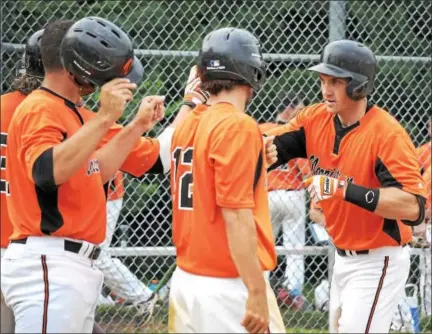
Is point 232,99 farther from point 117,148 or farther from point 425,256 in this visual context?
point 425,256

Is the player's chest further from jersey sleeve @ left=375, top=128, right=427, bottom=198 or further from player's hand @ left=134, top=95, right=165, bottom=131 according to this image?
player's hand @ left=134, top=95, right=165, bottom=131

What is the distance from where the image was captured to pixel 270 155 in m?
4.79

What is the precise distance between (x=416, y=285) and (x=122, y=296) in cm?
221

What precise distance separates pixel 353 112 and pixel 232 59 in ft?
5.04

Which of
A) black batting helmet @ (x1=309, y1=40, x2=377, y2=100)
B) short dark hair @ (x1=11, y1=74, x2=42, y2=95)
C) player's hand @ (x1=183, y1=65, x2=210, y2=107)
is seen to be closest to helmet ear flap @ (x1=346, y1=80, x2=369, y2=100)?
black batting helmet @ (x1=309, y1=40, x2=377, y2=100)

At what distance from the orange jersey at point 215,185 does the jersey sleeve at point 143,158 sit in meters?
0.60

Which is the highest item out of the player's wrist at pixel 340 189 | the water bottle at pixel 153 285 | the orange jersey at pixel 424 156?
the player's wrist at pixel 340 189

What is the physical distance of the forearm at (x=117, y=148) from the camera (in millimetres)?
4699

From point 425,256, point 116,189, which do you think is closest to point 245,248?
point 116,189

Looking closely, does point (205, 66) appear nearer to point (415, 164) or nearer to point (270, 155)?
point (270, 155)

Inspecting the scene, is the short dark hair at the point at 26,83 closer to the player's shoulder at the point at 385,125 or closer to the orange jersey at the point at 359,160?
the orange jersey at the point at 359,160

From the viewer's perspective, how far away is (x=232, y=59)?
448 centimetres

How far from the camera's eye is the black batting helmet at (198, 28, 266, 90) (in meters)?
4.47

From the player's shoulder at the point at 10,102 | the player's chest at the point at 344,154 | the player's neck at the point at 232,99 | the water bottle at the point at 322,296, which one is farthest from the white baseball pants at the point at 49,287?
the water bottle at the point at 322,296
